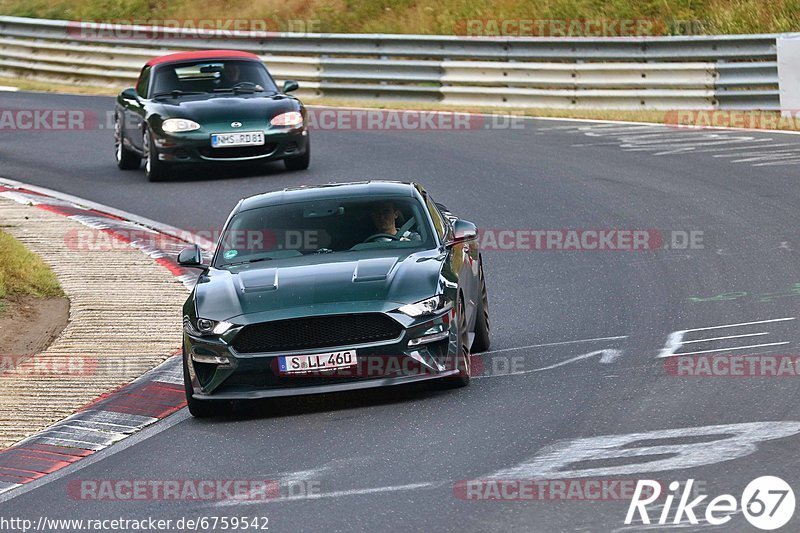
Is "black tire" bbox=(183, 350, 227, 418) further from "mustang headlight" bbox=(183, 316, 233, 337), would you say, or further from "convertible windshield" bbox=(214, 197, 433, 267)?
"convertible windshield" bbox=(214, 197, 433, 267)

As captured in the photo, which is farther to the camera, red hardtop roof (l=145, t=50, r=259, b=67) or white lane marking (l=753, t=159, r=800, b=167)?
red hardtop roof (l=145, t=50, r=259, b=67)

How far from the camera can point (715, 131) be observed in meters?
21.5

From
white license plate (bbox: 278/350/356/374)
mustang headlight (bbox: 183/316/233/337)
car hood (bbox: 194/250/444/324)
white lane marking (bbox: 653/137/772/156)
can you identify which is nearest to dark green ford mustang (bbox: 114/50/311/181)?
white lane marking (bbox: 653/137/772/156)

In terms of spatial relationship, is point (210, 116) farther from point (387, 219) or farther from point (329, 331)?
point (329, 331)

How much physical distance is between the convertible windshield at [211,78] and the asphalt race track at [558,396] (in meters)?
1.58

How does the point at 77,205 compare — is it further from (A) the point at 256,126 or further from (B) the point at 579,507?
(B) the point at 579,507

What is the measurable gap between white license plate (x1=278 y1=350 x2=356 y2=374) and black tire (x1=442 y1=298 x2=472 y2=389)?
0.72m

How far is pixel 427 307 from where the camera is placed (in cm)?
934

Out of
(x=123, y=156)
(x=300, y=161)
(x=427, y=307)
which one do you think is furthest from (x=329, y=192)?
(x=123, y=156)

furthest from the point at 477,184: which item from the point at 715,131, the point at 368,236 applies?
the point at 368,236

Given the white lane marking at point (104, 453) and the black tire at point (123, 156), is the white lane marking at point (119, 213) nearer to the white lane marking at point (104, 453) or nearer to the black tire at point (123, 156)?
the black tire at point (123, 156)

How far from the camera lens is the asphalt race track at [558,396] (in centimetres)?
732

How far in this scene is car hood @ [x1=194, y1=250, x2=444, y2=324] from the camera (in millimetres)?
9258

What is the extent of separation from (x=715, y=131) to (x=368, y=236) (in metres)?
12.1
